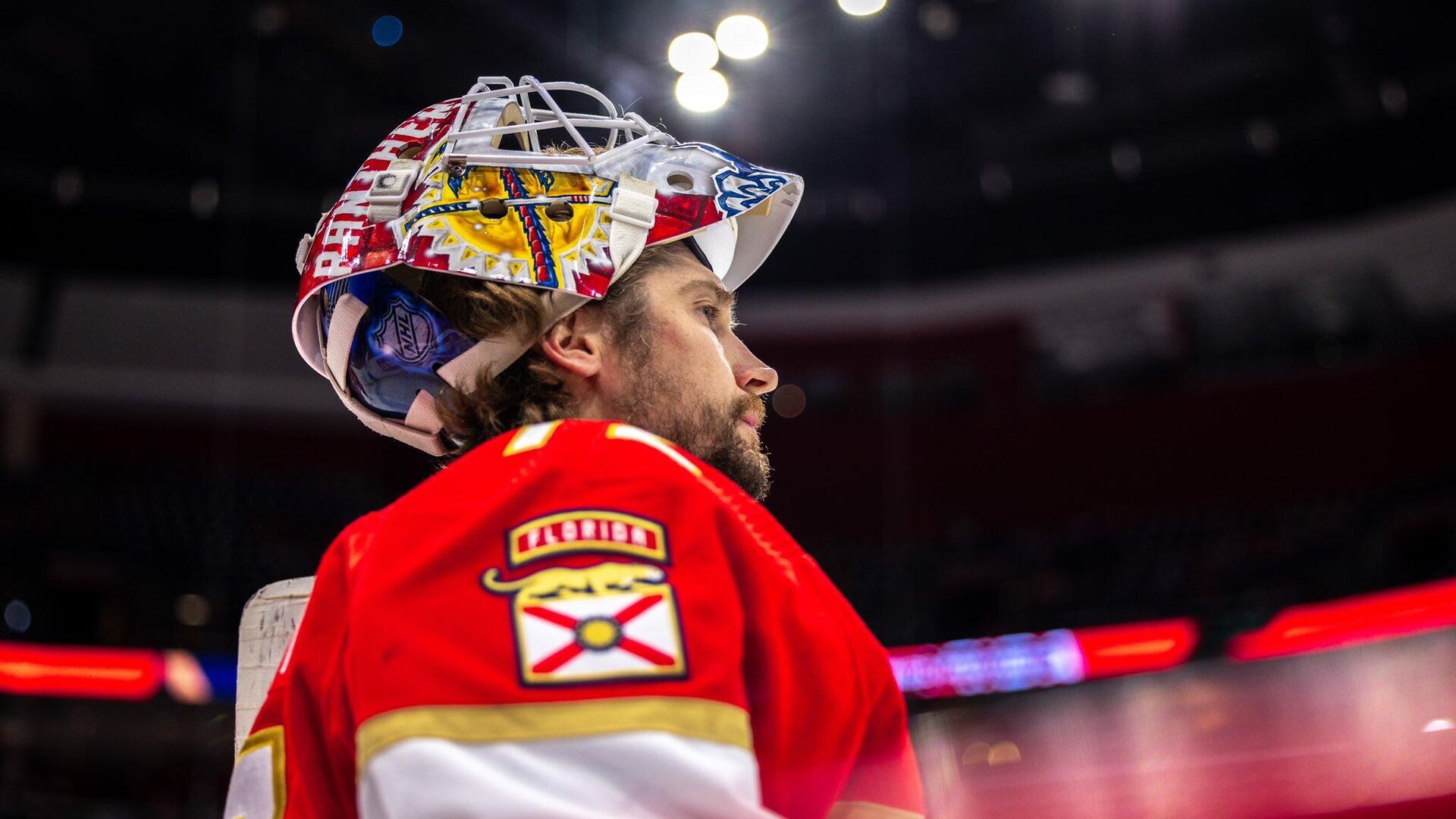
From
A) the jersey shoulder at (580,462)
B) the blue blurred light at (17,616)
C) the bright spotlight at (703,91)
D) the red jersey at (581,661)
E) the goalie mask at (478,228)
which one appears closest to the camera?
the red jersey at (581,661)

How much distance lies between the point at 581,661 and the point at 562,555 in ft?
0.24

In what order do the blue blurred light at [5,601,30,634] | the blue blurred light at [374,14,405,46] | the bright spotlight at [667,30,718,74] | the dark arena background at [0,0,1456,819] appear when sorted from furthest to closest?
the blue blurred light at [5,601,30,634] < the blue blurred light at [374,14,405,46] < the dark arena background at [0,0,1456,819] < the bright spotlight at [667,30,718,74]

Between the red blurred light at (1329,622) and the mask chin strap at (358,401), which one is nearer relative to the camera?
the mask chin strap at (358,401)

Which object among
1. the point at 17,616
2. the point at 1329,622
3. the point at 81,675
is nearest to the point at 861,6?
the point at 1329,622

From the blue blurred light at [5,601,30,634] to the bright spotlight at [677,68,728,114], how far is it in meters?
5.49

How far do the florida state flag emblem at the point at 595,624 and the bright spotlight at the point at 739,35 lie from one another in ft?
16.7

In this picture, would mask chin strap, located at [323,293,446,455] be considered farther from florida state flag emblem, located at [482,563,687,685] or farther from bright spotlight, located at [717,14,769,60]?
bright spotlight, located at [717,14,769,60]

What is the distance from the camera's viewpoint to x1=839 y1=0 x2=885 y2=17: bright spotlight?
630 centimetres

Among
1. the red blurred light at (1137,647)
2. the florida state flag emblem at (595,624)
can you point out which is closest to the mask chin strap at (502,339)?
the florida state flag emblem at (595,624)

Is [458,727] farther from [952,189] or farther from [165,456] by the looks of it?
[165,456]

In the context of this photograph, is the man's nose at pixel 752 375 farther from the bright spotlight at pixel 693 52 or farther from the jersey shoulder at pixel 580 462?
the bright spotlight at pixel 693 52

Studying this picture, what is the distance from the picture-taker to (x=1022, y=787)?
2.76 feet

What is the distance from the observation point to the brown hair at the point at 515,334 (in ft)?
3.65

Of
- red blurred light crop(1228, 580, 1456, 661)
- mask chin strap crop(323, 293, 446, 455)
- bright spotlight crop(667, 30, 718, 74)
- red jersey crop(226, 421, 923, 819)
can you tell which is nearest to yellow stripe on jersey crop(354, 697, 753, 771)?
red jersey crop(226, 421, 923, 819)
